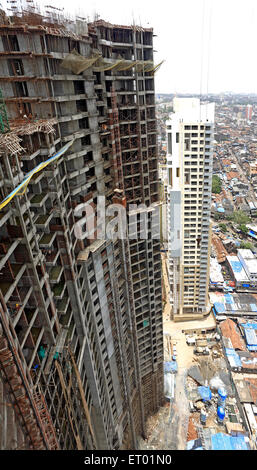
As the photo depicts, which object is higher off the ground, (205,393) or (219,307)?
(219,307)

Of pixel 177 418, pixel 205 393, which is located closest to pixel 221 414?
pixel 205 393

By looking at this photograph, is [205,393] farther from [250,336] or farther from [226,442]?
[250,336]

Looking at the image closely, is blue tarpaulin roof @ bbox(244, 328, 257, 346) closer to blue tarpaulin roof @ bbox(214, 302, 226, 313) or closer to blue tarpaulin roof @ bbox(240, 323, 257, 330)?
blue tarpaulin roof @ bbox(240, 323, 257, 330)

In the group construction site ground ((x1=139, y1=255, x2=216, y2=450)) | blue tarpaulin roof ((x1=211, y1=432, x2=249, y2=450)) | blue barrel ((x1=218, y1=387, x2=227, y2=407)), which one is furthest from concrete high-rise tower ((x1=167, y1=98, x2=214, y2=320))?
blue tarpaulin roof ((x1=211, y1=432, x2=249, y2=450))

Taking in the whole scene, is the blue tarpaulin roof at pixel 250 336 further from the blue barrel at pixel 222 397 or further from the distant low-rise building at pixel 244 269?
the distant low-rise building at pixel 244 269

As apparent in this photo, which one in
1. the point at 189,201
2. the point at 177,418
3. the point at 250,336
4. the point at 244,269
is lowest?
the point at 177,418
